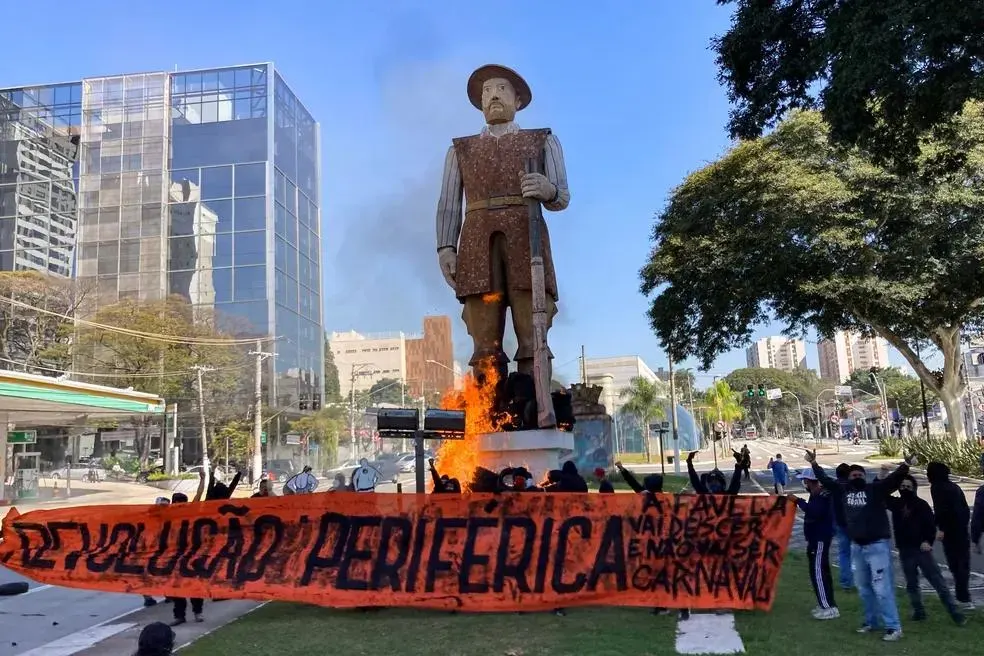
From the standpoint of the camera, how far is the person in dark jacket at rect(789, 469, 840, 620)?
8.67 metres

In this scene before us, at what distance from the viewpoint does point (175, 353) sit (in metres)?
52.2

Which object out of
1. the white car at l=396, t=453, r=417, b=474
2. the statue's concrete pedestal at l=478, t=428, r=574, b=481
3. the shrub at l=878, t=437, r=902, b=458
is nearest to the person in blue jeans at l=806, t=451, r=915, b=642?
the statue's concrete pedestal at l=478, t=428, r=574, b=481

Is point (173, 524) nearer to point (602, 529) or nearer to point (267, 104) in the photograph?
point (602, 529)

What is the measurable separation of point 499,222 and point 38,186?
6451cm

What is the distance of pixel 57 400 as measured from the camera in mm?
30953

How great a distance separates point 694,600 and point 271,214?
61.2 meters

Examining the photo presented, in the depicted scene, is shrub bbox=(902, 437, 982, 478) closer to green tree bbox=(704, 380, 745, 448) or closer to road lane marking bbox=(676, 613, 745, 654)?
road lane marking bbox=(676, 613, 745, 654)

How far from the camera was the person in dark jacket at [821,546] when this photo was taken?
867 cm

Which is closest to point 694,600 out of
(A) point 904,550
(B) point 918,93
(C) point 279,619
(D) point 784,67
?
(A) point 904,550

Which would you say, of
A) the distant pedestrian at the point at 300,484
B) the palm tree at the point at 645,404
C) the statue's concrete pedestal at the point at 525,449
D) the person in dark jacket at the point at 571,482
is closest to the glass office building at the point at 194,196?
the palm tree at the point at 645,404

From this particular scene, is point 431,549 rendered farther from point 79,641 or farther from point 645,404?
point 645,404

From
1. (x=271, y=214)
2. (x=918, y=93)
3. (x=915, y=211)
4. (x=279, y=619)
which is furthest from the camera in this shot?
(x=271, y=214)

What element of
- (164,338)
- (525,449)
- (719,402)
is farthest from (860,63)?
(719,402)

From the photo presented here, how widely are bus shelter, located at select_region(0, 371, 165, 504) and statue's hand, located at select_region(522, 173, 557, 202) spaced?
2327 cm
